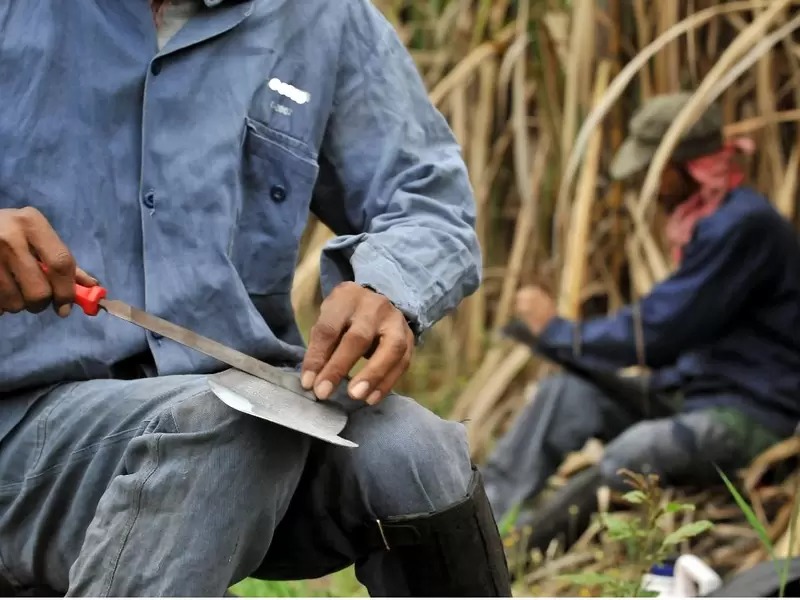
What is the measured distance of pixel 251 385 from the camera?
158 centimetres

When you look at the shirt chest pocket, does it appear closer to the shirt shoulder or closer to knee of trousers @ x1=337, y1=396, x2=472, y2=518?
knee of trousers @ x1=337, y1=396, x2=472, y2=518

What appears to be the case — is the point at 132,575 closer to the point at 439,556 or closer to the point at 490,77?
the point at 439,556

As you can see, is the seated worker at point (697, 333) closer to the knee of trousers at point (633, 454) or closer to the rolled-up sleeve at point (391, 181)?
the knee of trousers at point (633, 454)

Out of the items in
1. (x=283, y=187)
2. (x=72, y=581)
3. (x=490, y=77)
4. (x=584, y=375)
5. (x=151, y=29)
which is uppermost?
(x=151, y=29)

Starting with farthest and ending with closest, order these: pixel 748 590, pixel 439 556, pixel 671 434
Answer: pixel 671 434 → pixel 748 590 → pixel 439 556

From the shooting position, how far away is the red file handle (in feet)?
5.08

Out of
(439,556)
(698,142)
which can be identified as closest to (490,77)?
(698,142)

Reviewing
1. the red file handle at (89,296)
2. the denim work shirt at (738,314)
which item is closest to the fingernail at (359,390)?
the red file handle at (89,296)

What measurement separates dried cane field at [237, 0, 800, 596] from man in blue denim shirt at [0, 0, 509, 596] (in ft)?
6.25

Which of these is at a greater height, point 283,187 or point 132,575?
point 283,187

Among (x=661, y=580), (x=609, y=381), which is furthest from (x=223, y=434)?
(x=609, y=381)

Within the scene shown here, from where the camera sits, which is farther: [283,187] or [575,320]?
[575,320]

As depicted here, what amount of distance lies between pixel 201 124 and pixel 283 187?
126 mm

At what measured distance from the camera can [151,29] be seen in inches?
69.9
